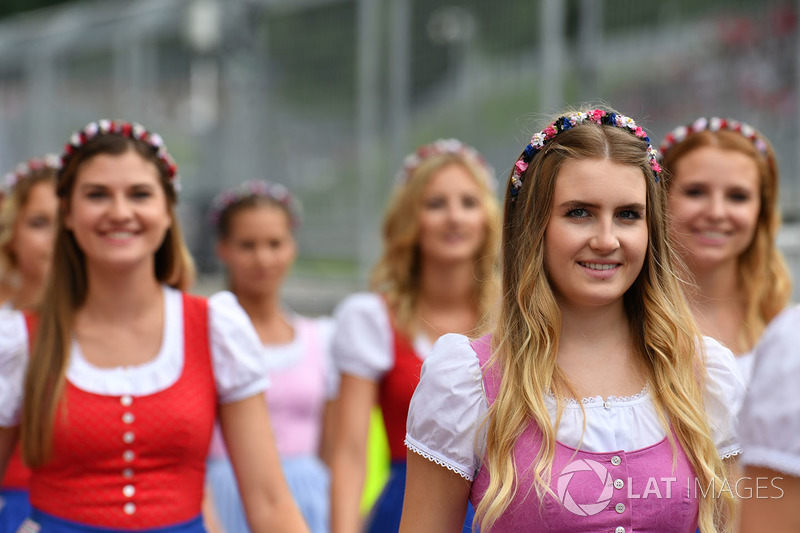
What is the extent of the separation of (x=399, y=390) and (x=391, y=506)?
0.44 metres

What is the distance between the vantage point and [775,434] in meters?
1.61

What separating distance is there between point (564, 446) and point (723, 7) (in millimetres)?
5398

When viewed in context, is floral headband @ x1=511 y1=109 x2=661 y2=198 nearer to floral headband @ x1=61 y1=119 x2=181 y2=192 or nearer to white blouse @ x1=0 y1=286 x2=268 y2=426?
white blouse @ x1=0 y1=286 x2=268 y2=426

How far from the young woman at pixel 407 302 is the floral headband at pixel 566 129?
1.31 meters

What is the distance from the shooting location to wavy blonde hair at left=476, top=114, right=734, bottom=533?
7.23ft

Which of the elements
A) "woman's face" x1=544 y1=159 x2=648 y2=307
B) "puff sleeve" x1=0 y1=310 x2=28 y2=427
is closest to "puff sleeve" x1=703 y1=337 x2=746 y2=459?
"woman's face" x1=544 y1=159 x2=648 y2=307

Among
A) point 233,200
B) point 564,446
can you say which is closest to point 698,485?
point 564,446

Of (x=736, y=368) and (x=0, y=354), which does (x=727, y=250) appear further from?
(x=0, y=354)

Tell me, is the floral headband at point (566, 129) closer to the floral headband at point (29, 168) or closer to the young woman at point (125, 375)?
the young woman at point (125, 375)

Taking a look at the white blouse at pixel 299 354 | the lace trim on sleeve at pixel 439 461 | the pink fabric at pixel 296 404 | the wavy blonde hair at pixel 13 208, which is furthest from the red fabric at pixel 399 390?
the wavy blonde hair at pixel 13 208

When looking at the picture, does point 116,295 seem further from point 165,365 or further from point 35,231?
point 35,231

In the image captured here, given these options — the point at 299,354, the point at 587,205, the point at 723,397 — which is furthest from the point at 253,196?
the point at 723,397

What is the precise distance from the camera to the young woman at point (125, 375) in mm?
2975

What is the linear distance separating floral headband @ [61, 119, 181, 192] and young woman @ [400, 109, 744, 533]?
1446 millimetres
